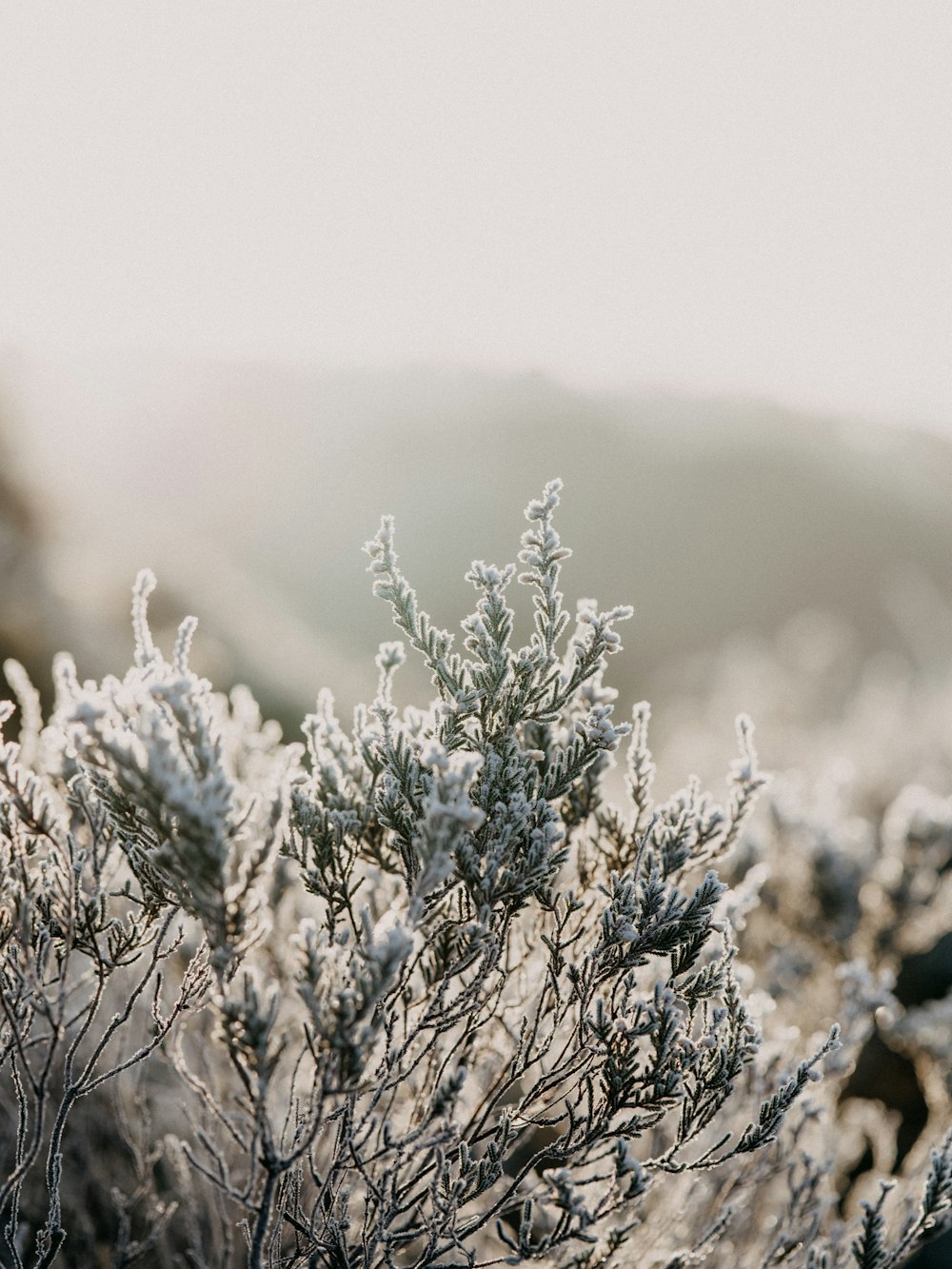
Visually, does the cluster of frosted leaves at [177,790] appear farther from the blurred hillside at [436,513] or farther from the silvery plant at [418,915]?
the blurred hillside at [436,513]

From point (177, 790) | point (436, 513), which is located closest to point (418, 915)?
point (177, 790)

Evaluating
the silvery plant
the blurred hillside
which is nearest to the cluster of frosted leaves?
the silvery plant

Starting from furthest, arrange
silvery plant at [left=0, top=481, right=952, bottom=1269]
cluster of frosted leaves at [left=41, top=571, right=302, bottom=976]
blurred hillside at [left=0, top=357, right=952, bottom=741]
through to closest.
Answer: blurred hillside at [left=0, top=357, right=952, bottom=741] < silvery plant at [left=0, top=481, right=952, bottom=1269] < cluster of frosted leaves at [left=41, top=571, right=302, bottom=976]

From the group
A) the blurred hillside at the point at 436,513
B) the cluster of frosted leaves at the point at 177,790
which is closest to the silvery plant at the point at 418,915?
the cluster of frosted leaves at the point at 177,790

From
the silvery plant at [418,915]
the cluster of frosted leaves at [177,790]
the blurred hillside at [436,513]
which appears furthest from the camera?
the blurred hillside at [436,513]

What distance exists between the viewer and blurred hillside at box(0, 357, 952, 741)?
1797 centimetres

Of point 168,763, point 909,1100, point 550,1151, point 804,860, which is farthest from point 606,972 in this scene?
point 909,1100

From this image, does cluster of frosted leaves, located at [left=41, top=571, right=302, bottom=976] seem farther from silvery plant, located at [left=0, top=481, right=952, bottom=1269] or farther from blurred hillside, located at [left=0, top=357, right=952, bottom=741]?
blurred hillside, located at [left=0, top=357, right=952, bottom=741]

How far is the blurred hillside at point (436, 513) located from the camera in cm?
1797

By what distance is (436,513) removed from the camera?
4966 cm

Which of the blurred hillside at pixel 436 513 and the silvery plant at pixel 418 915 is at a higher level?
the blurred hillside at pixel 436 513

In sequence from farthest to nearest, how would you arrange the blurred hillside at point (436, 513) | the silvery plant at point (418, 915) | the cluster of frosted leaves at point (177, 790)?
the blurred hillside at point (436, 513), the silvery plant at point (418, 915), the cluster of frosted leaves at point (177, 790)

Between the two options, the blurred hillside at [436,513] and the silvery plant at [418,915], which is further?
the blurred hillside at [436,513]

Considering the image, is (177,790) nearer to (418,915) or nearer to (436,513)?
(418,915)
